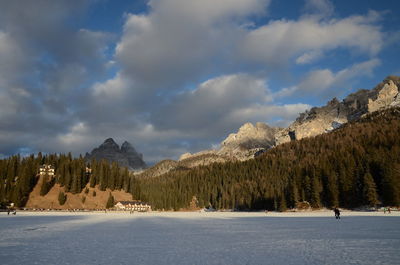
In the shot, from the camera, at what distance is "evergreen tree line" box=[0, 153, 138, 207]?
136m

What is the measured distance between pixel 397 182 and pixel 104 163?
145996 mm

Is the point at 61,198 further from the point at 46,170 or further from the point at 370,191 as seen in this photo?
the point at 370,191

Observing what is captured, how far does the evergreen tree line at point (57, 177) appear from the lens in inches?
5340

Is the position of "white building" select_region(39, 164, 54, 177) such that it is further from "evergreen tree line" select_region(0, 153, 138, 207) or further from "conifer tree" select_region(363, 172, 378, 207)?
"conifer tree" select_region(363, 172, 378, 207)

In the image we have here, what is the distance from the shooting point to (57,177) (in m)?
161

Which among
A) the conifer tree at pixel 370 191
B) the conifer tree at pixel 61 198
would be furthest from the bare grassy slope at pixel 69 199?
the conifer tree at pixel 370 191

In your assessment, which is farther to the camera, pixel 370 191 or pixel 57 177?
pixel 57 177

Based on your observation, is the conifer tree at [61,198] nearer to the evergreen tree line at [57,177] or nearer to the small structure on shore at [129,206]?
the evergreen tree line at [57,177]

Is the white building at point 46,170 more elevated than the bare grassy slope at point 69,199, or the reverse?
the white building at point 46,170

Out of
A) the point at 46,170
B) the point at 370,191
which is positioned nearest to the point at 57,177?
the point at 46,170

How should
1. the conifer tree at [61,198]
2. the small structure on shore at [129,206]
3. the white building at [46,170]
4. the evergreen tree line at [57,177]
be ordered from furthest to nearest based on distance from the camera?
the white building at [46,170] < the small structure on shore at [129,206] < the conifer tree at [61,198] < the evergreen tree line at [57,177]

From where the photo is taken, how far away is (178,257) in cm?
1762

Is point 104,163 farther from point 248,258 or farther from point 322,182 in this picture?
point 248,258

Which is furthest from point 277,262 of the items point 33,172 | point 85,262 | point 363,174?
point 33,172
